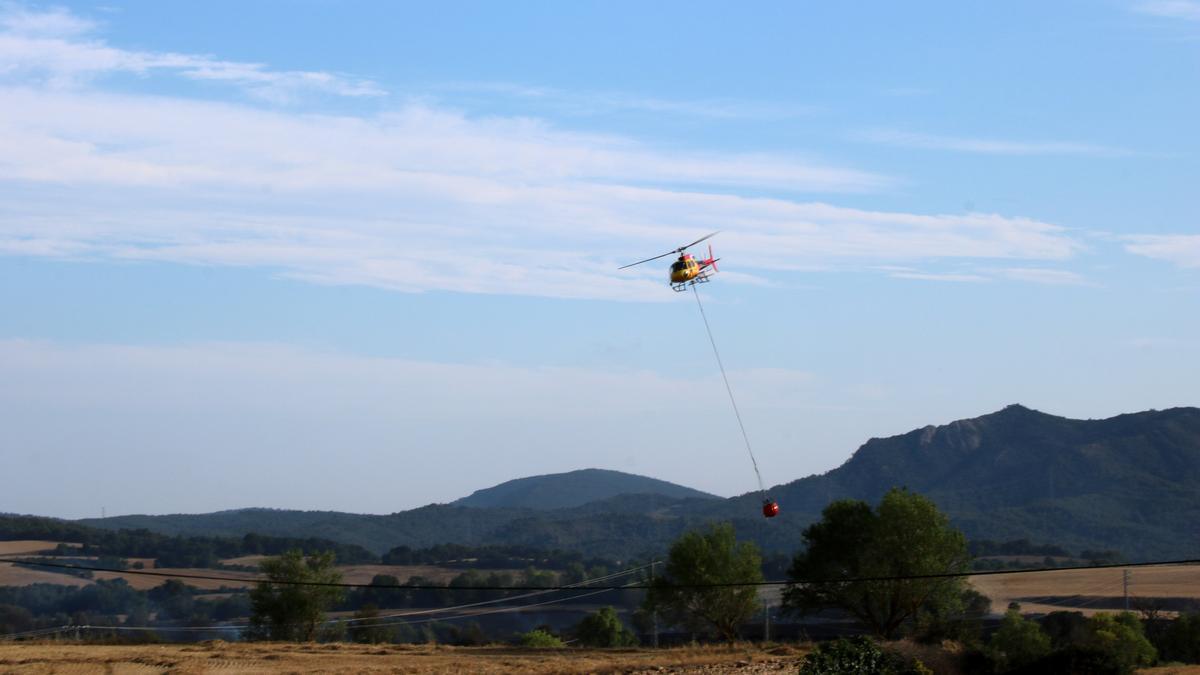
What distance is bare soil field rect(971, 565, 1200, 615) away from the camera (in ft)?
477

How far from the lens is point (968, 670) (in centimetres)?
5347

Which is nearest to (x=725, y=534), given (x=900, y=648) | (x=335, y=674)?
(x=900, y=648)

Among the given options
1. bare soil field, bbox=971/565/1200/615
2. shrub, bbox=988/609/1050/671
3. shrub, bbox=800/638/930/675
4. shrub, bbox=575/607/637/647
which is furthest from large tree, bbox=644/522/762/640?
bare soil field, bbox=971/565/1200/615

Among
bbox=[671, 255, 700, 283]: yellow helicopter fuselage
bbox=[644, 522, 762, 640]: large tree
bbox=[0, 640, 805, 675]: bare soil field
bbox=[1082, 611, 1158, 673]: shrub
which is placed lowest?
bbox=[1082, 611, 1158, 673]: shrub

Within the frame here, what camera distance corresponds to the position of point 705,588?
8319 cm

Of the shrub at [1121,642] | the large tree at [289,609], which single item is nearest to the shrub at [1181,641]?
the shrub at [1121,642]

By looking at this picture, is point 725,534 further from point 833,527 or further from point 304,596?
point 304,596

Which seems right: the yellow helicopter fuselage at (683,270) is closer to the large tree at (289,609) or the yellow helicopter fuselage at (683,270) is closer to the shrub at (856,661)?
the shrub at (856,661)

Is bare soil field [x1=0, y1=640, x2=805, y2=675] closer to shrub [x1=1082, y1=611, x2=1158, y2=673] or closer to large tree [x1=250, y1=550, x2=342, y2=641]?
shrub [x1=1082, y1=611, x2=1158, y2=673]

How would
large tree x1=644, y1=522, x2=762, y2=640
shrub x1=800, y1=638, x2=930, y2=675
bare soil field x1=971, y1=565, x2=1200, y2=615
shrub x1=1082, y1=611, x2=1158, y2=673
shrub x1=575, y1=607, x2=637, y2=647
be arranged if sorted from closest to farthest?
shrub x1=800, y1=638, x2=930, y2=675 → shrub x1=1082, y1=611, x2=1158, y2=673 → large tree x1=644, y1=522, x2=762, y2=640 → shrub x1=575, y1=607, x2=637, y2=647 → bare soil field x1=971, y1=565, x2=1200, y2=615

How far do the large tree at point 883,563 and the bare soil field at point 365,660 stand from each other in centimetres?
1595

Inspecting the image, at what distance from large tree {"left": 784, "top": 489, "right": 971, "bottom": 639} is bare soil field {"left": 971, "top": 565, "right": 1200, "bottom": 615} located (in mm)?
56778

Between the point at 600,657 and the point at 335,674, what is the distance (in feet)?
43.8

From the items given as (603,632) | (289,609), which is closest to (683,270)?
(289,609)
